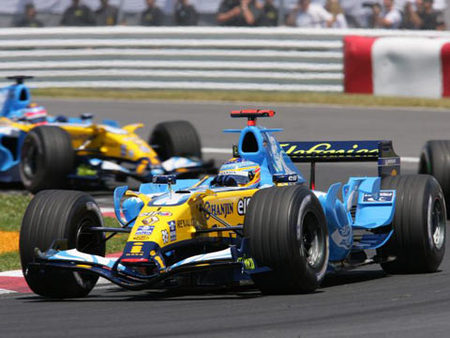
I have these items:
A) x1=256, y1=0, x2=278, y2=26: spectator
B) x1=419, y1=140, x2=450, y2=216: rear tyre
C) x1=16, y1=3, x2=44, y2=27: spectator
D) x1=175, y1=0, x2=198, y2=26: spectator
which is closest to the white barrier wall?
x1=256, y1=0, x2=278, y2=26: spectator

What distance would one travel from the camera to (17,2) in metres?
25.5

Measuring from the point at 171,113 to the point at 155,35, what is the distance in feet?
8.11

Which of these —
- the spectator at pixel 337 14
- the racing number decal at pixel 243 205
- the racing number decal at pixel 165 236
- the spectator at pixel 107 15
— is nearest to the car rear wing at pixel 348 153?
the racing number decal at pixel 243 205

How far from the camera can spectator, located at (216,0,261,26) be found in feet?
79.3

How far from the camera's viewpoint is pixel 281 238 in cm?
793

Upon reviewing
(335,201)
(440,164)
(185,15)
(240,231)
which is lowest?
(440,164)

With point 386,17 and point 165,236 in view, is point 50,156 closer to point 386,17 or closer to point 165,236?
point 165,236

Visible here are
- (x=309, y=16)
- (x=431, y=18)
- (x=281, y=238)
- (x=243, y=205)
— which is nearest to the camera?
(x=281, y=238)

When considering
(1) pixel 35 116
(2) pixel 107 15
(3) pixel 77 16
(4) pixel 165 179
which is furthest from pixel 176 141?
Result: (3) pixel 77 16

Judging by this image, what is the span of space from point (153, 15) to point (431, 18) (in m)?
5.75

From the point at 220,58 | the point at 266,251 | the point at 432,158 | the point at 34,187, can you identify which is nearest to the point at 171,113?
the point at 220,58

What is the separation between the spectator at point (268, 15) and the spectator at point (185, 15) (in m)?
1.44

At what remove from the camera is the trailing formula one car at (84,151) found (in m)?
15.3

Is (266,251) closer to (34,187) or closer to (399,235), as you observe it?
(399,235)
